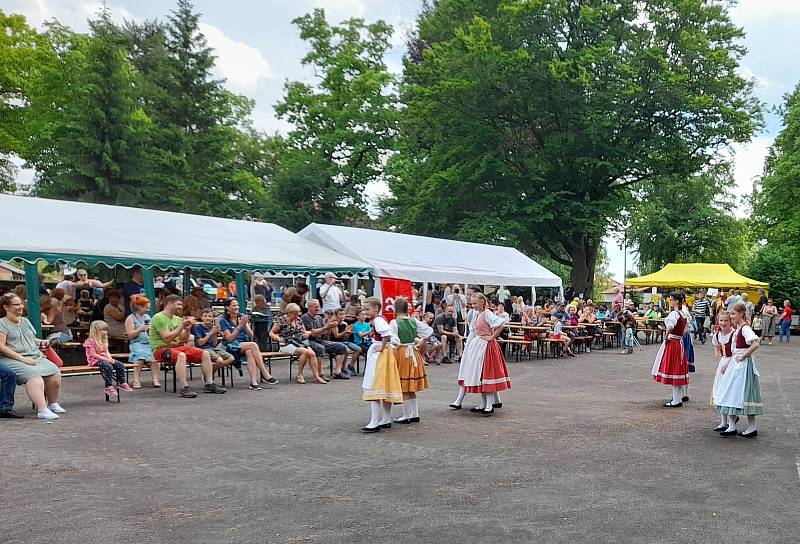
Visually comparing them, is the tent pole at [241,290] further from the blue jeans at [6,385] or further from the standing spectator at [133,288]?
the blue jeans at [6,385]

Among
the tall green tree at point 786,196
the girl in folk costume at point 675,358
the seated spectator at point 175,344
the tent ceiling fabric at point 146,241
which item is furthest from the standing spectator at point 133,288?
the tall green tree at point 786,196

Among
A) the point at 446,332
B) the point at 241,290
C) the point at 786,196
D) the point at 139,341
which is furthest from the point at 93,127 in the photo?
the point at 786,196

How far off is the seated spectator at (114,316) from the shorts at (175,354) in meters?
2.43

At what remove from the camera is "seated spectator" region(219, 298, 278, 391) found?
38.5ft

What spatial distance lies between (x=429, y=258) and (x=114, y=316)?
31.9 feet

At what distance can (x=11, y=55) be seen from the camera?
29750 millimetres

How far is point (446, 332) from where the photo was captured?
682 inches

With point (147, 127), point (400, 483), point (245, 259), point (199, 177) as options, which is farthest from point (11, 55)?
point (400, 483)

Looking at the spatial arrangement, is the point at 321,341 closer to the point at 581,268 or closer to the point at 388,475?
the point at 388,475

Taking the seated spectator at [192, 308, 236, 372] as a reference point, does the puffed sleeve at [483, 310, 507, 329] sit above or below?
above

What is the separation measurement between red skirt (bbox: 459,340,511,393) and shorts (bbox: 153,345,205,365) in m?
4.30

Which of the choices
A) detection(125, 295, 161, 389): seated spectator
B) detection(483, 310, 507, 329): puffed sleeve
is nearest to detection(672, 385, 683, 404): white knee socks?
detection(483, 310, 507, 329): puffed sleeve

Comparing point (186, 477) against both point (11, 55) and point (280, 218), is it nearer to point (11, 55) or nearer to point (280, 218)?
point (280, 218)

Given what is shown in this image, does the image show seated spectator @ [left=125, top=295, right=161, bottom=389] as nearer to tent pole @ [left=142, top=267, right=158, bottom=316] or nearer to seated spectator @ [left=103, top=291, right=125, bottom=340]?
seated spectator @ [left=103, top=291, right=125, bottom=340]
